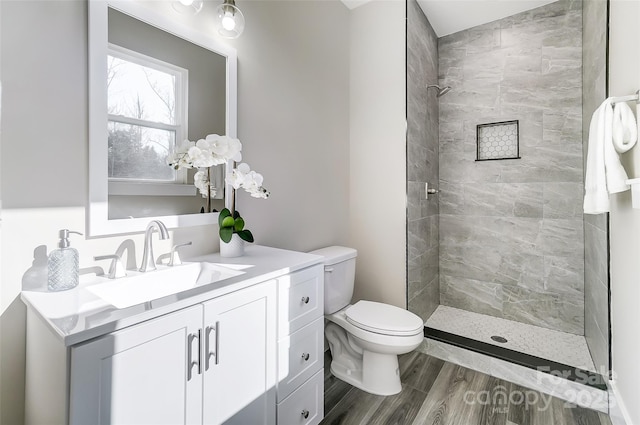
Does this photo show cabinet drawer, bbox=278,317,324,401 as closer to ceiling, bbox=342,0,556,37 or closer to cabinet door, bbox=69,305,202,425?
cabinet door, bbox=69,305,202,425

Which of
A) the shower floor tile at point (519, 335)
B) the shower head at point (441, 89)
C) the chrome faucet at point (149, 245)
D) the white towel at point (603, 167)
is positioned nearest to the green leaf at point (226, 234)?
the chrome faucet at point (149, 245)

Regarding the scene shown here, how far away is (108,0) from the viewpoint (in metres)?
1.08

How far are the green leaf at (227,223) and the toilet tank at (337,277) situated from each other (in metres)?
0.64

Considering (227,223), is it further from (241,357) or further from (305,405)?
(305,405)

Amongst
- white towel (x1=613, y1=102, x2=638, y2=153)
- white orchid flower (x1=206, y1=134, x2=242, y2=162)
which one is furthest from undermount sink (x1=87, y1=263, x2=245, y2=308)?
white towel (x1=613, y1=102, x2=638, y2=153)

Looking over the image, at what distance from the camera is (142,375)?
2.56 ft

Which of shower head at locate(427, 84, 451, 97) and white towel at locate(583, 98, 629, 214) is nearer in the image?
white towel at locate(583, 98, 629, 214)

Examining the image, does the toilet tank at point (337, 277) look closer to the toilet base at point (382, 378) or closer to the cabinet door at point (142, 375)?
the toilet base at point (382, 378)

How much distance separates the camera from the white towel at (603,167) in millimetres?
1271

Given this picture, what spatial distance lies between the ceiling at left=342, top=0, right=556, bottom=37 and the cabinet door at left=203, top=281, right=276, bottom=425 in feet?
7.88

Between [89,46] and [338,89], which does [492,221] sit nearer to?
[338,89]

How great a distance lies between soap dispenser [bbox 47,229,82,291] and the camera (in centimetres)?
90

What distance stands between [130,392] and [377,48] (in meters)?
2.52

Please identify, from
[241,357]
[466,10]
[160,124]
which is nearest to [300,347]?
[241,357]
